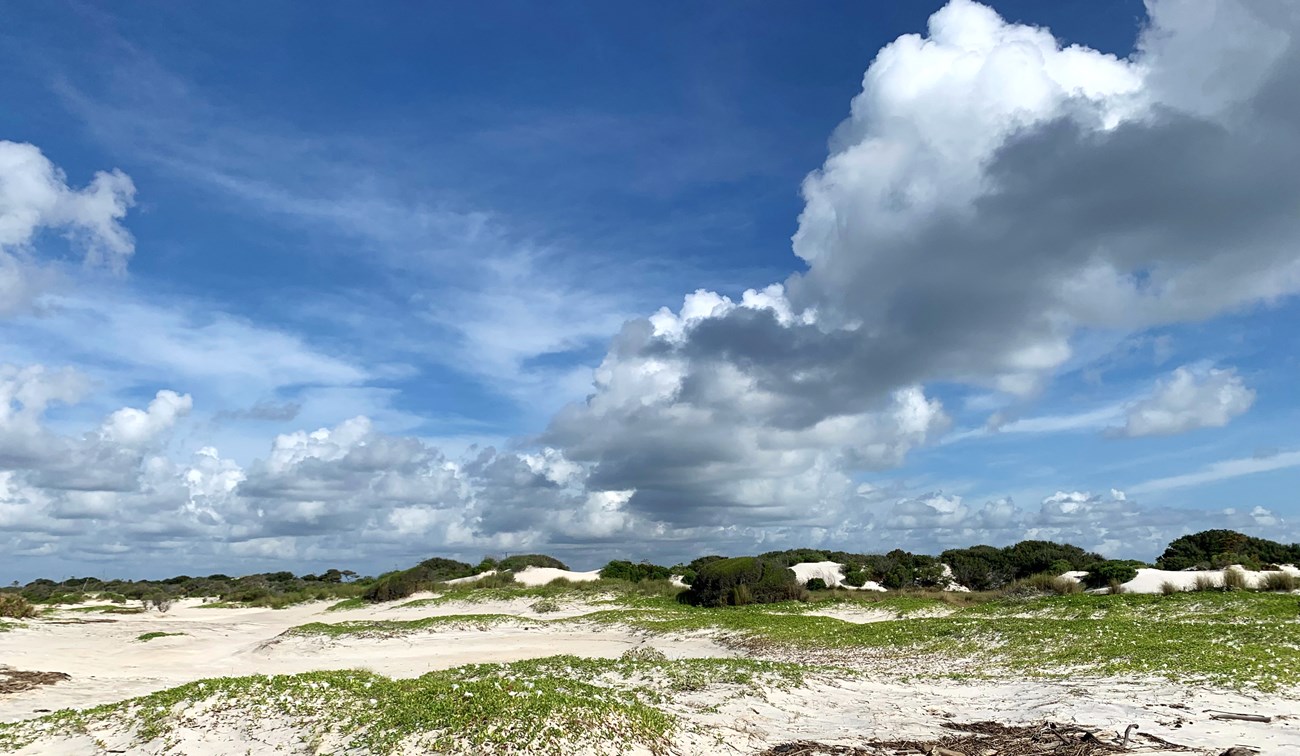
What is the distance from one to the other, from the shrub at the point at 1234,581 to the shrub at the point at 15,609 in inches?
2103

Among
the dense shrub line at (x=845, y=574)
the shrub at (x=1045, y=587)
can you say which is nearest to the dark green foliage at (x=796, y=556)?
the dense shrub line at (x=845, y=574)

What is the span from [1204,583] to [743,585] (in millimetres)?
20643

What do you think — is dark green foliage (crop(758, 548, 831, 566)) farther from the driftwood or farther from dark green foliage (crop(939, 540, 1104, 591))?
the driftwood

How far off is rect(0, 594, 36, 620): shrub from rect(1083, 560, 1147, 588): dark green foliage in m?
51.5

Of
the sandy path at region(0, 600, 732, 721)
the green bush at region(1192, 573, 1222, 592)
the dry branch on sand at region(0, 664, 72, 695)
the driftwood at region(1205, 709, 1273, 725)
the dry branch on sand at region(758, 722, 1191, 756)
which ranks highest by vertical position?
the green bush at region(1192, 573, 1222, 592)

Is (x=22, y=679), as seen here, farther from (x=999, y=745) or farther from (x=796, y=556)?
(x=796, y=556)

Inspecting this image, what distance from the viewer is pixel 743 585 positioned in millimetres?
41094

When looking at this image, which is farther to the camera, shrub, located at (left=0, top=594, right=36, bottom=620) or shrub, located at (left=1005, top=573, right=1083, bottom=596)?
shrub, located at (left=1005, top=573, right=1083, bottom=596)

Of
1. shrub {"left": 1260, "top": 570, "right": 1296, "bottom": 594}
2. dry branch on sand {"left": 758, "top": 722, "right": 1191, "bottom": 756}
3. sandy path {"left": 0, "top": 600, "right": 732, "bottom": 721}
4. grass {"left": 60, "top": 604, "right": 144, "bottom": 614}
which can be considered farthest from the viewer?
grass {"left": 60, "top": 604, "right": 144, "bottom": 614}

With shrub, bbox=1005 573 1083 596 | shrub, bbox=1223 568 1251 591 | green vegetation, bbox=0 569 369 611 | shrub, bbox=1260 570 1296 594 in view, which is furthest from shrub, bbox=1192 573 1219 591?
green vegetation, bbox=0 569 369 611

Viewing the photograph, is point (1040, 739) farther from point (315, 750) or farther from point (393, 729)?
point (315, 750)

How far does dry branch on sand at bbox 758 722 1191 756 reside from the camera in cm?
Result: 1010

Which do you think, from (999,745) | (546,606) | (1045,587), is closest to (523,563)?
(546,606)

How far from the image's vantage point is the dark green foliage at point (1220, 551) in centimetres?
4353
